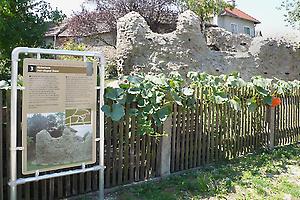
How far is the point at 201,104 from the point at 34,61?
10.2 ft

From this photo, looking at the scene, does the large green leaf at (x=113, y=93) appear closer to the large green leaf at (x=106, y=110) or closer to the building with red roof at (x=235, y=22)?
the large green leaf at (x=106, y=110)

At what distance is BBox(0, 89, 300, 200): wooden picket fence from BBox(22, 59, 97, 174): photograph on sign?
0.89ft

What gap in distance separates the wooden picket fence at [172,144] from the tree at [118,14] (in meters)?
18.9

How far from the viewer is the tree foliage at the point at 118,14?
25828 millimetres

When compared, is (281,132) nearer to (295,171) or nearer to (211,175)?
(295,171)

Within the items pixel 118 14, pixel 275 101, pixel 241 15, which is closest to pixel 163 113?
pixel 275 101

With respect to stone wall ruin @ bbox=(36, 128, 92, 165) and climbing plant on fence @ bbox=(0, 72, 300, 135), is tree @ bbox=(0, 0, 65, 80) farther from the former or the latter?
stone wall ruin @ bbox=(36, 128, 92, 165)

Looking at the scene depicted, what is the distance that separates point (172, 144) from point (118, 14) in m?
22.2

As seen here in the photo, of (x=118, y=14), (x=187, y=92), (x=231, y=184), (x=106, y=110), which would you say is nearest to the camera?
(x=106, y=110)

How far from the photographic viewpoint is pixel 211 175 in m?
5.59

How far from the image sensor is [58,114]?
4.00 metres

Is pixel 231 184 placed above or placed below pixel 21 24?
below

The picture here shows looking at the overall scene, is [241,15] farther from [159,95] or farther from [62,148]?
[62,148]

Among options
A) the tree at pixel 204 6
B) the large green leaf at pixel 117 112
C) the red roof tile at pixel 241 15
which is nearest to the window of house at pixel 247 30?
the red roof tile at pixel 241 15
